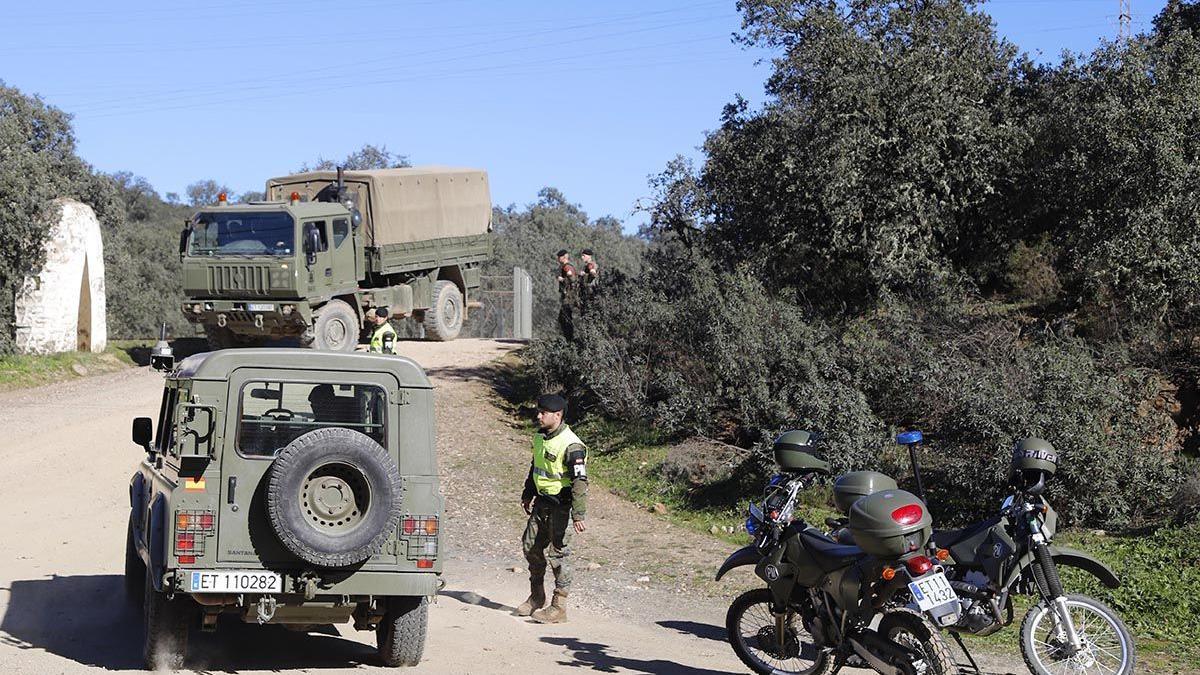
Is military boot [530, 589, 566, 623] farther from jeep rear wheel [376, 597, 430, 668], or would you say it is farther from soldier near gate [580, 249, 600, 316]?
soldier near gate [580, 249, 600, 316]


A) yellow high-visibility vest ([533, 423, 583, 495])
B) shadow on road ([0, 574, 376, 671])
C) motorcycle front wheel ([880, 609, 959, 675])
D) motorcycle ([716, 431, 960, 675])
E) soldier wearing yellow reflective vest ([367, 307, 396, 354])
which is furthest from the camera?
soldier wearing yellow reflective vest ([367, 307, 396, 354])

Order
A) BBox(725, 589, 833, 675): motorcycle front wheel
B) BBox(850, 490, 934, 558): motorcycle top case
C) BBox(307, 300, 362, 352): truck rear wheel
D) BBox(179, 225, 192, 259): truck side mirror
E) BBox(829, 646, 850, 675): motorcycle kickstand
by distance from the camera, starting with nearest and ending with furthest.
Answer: BBox(850, 490, 934, 558): motorcycle top case → BBox(829, 646, 850, 675): motorcycle kickstand → BBox(725, 589, 833, 675): motorcycle front wheel → BBox(179, 225, 192, 259): truck side mirror → BBox(307, 300, 362, 352): truck rear wheel

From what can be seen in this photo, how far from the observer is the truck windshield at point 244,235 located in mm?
20109

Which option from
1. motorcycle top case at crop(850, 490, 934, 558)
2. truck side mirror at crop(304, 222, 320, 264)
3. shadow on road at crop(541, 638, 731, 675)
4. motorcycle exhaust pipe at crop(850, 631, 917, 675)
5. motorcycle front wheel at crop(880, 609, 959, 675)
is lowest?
shadow on road at crop(541, 638, 731, 675)

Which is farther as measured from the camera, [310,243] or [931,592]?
[310,243]

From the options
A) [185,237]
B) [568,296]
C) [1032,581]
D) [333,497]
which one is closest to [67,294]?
[185,237]

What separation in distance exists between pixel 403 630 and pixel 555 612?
6.43 ft

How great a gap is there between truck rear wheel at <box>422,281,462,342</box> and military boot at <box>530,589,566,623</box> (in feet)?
52.1

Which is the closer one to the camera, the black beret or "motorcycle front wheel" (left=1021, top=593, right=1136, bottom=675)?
"motorcycle front wheel" (left=1021, top=593, right=1136, bottom=675)

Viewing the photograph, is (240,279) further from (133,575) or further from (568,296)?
(133,575)

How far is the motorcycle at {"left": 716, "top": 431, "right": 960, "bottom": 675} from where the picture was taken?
6.20 metres

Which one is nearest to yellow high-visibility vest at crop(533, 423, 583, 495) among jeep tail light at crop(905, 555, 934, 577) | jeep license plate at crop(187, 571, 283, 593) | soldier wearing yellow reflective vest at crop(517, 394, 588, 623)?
soldier wearing yellow reflective vest at crop(517, 394, 588, 623)

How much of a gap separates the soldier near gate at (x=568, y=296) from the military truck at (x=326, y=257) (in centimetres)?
360

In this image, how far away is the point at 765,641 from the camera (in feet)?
24.9
